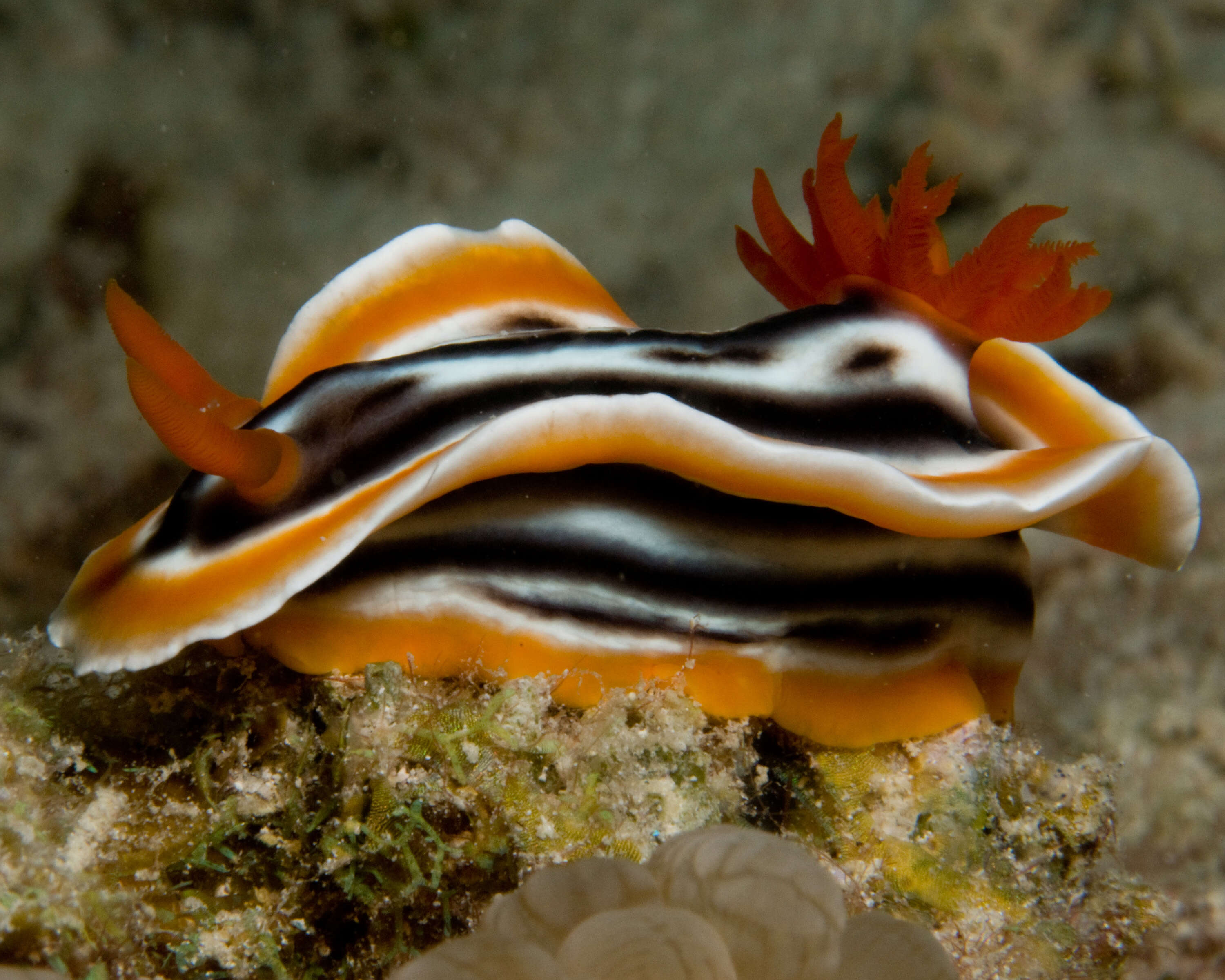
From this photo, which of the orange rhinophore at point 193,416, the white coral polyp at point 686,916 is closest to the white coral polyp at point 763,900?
the white coral polyp at point 686,916

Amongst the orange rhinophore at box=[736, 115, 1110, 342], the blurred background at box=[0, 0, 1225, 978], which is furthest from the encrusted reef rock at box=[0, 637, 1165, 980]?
the blurred background at box=[0, 0, 1225, 978]

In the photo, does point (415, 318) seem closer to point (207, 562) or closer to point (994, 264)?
point (207, 562)

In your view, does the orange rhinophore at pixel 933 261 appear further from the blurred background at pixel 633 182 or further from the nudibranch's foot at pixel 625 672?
the blurred background at pixel 633 182

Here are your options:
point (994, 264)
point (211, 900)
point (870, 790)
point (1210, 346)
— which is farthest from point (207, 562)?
point (1210, 346)

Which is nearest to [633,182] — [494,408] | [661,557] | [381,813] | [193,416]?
[494,408]

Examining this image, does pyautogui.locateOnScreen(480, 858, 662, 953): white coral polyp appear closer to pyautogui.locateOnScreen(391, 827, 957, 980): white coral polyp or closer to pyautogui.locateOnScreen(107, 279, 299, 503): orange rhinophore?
pyautogui.locateOnScreen(391, 827, 957, 980): white coral polyp

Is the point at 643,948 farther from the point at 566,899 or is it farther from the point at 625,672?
the point at 625,672
